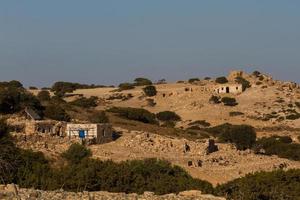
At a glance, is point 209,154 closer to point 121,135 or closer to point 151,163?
point 121,135

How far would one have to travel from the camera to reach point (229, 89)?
82.0 metres

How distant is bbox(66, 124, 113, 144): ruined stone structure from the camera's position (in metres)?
36.0

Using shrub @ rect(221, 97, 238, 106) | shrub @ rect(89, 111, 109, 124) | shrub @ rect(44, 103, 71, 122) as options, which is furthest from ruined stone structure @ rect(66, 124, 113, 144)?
shrub @ rect(221, 97, 238, 106)

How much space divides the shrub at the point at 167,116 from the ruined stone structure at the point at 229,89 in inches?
501

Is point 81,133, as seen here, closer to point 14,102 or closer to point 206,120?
point 14,102

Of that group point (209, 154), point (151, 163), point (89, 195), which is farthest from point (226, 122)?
point (89, 195)

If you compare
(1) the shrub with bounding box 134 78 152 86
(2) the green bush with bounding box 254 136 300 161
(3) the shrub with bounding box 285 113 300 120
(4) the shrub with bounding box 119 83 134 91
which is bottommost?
(2) the green bush with bounding box 254 136 300 161

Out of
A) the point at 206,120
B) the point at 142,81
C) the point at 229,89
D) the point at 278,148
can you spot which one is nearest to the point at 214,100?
the point at 206,120

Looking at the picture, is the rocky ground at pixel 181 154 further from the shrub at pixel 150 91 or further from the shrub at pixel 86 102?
the shrub at pixel 150 91

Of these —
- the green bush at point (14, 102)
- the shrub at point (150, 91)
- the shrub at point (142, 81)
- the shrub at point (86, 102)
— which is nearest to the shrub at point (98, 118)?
the green bush at point (14, 102)

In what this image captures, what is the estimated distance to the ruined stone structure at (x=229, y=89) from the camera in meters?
81.6

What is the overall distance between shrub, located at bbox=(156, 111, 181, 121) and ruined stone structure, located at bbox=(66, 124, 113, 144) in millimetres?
31546

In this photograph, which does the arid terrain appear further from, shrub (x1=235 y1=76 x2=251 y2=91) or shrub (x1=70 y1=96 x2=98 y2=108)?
shrub (x1=70 y1=96 x2=98 y2=108)

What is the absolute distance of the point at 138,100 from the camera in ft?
259
